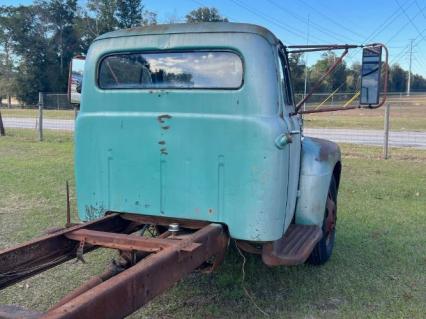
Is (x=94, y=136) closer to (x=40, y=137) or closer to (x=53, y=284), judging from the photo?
(x=53, y=284)

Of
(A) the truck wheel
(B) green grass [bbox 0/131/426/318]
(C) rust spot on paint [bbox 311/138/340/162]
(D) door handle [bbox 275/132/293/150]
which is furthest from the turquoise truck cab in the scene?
(A) the truck wheel

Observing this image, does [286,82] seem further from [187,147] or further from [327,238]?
[327,238]

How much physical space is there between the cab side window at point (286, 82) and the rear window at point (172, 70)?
1.69 ft

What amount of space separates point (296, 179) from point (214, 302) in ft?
4.05

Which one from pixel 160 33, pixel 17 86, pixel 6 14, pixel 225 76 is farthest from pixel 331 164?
pixel 6 14

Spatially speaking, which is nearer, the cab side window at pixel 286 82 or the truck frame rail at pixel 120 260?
the truck frame rail at pixel 120 260

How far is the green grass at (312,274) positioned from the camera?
376 centimetres

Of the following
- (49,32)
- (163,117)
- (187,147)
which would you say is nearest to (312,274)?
(187,147)

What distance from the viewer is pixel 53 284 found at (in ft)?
13.7

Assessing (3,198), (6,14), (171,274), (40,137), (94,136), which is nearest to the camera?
(171,274)

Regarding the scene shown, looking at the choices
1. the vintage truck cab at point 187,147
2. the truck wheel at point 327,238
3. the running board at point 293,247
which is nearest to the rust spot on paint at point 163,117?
the vintage truck cab at point 187,147

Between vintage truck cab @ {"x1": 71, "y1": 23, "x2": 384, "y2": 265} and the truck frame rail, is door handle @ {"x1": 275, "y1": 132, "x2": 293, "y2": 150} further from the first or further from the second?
the truck frame rail

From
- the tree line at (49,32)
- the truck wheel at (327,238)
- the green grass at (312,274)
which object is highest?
the tree line at (49,32)

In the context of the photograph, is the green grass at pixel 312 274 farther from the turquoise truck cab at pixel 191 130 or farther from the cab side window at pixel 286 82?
the cab side window at pixel 286 82
